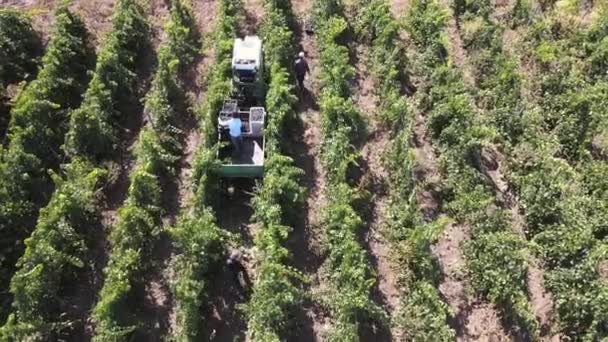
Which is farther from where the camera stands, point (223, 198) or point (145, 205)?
point (223, 198)

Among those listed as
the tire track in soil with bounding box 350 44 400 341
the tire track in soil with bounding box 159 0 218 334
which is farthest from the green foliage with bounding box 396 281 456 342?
the tire track in soil with bounding box 159 0 218 334

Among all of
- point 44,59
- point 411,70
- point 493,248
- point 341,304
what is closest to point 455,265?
point 493,248

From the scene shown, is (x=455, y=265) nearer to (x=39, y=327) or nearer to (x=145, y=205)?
(x=145, y=205)

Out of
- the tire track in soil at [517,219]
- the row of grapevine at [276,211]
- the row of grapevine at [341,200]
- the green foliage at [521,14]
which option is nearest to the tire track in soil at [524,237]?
the tire track in soil at [517,219]

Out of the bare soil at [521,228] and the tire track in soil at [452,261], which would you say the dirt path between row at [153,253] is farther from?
the bare soil at [521,228]

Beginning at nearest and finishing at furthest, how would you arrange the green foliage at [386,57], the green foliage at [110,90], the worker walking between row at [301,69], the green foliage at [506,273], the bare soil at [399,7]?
the green foliage at [506,273], the green foliage at [110,90], the green foliage at [386,57], the worker walking between row at [301,69], the bare soil at [399,7]
